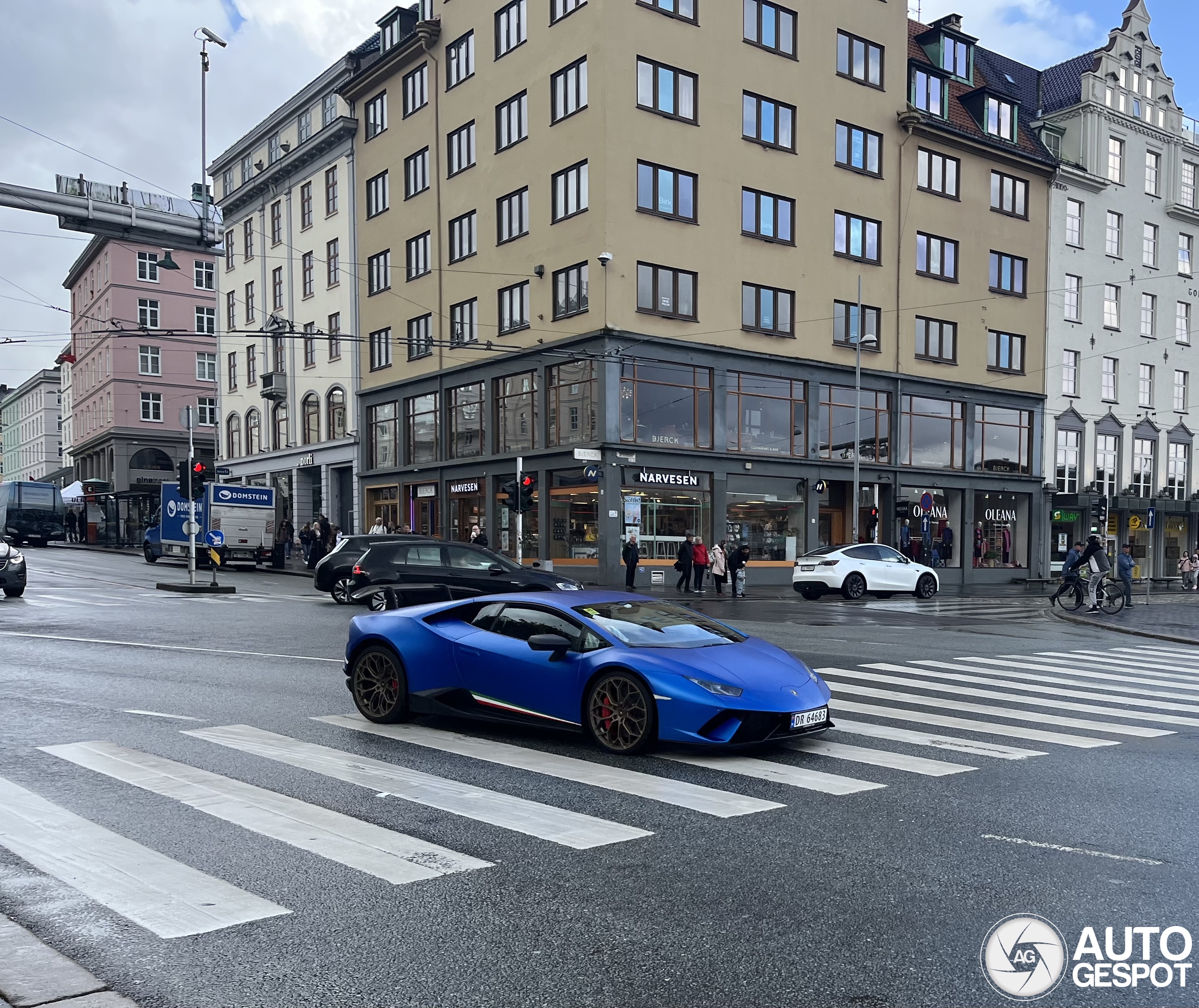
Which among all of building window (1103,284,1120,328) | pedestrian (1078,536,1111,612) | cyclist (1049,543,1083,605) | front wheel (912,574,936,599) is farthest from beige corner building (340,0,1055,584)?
pedestrian (1078,536,1111,612)

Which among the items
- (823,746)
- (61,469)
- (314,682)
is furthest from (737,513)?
(61,469)

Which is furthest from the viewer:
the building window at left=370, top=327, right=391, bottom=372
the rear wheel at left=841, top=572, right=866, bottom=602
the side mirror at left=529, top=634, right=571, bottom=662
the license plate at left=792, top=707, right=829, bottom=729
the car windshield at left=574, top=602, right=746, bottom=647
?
the building window at left=370, top=327, right=391, bottom=372

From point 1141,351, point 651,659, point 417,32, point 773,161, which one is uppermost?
point 417,32

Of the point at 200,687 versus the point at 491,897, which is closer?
the point at 491,897

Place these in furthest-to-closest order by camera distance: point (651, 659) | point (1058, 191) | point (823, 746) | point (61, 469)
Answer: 1. point (61, 469)
2. point (1058, 191)
3. point (823, 746)
4. point (651, 659)

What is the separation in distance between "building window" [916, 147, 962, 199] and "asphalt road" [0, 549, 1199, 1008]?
33.3 metres

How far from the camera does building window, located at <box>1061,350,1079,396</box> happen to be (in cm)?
4584

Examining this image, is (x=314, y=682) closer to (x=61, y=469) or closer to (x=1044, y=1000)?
(x=1044, y=1000)

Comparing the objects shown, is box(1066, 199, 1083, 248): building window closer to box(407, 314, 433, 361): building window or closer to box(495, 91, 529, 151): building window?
box(495, 91, 529, 151): building window

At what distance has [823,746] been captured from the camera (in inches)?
320

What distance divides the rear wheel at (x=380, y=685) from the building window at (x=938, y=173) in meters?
36.5

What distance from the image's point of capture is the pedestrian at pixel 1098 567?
24.0 metres

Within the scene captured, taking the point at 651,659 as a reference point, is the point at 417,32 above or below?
above

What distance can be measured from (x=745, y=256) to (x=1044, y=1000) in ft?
108
